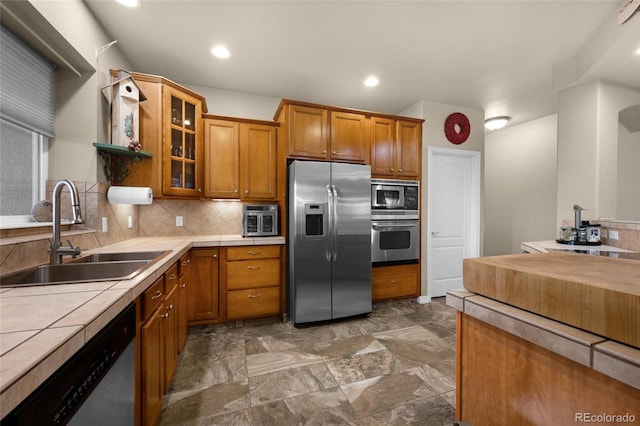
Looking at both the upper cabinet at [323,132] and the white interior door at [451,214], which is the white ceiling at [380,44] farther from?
the white interior door at [451,214]

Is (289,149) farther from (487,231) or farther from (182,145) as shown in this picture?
(487,231)

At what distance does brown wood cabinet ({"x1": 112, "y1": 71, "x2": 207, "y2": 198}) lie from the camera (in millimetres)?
2398

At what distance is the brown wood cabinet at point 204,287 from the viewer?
2629 millimetres

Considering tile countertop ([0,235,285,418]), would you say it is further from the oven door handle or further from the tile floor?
the oven door handle

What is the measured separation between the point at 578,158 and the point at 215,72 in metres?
4.20

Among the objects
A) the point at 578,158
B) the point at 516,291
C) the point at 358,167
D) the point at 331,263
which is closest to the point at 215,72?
the point at 358,167

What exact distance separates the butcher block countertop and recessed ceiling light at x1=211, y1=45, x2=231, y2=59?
279cm

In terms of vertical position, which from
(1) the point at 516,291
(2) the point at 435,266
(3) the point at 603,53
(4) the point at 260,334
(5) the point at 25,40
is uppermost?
(3) the point at 603,53

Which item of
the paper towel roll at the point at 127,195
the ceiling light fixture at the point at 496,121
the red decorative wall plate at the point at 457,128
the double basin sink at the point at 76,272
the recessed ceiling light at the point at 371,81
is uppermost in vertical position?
the recessed ceiling light at the point at 371,81

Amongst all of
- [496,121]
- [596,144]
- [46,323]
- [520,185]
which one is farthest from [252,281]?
[520,185]

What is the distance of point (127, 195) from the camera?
7.20 ft

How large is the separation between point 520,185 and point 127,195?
5.91 meters

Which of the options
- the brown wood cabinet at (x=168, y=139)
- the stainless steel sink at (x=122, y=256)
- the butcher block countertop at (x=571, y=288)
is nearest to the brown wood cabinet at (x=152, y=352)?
the stainless steel sink at (x=122, y=256)

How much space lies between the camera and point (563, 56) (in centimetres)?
267
